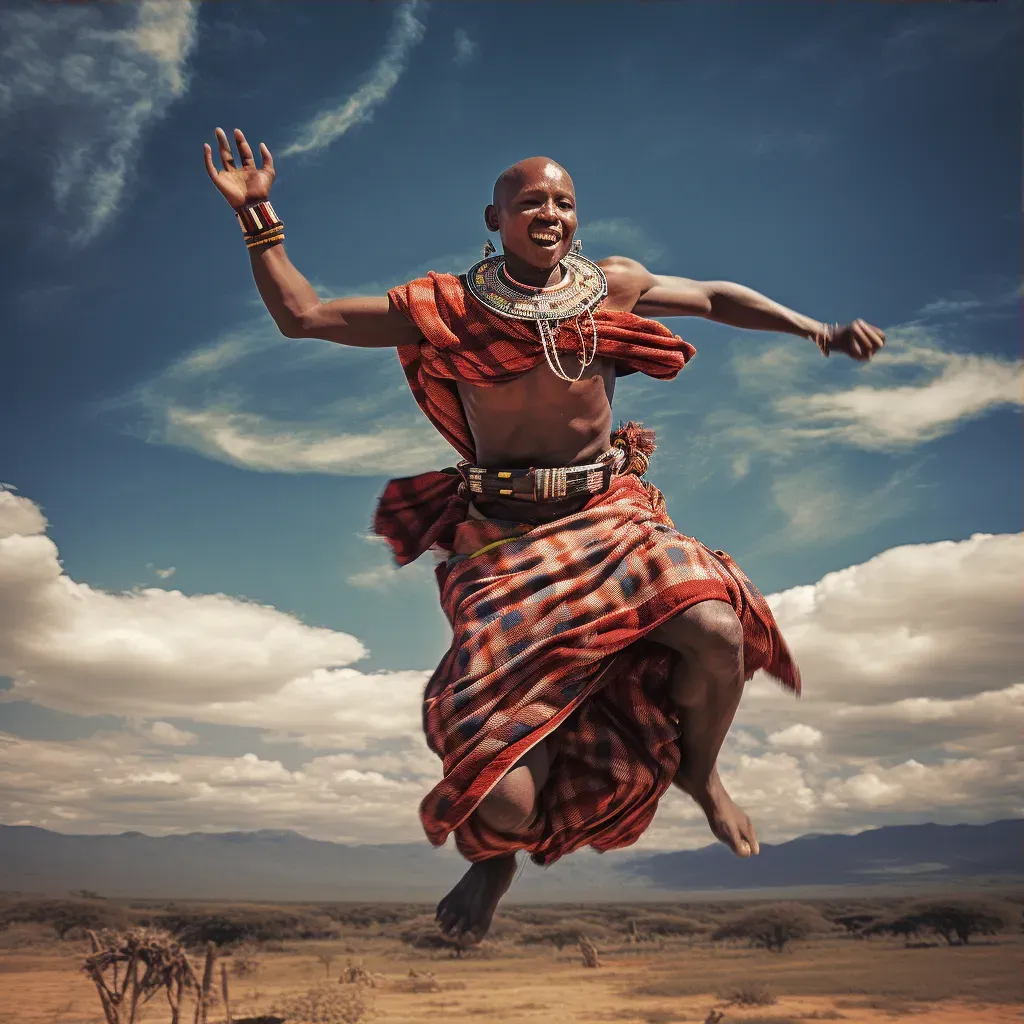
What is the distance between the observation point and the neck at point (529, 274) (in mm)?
5062

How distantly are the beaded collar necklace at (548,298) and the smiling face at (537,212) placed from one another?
0.37 feet

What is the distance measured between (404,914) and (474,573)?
54.5 metres

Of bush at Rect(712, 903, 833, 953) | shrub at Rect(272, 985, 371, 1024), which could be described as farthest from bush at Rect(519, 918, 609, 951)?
shrub at Rect(272, 985, 371, 1024)

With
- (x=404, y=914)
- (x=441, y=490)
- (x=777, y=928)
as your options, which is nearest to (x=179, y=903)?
(x=404, y=914)

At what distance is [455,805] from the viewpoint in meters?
4.32

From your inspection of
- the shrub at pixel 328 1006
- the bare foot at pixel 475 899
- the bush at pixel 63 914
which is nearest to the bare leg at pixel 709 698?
the bare foot at pixel 475 899

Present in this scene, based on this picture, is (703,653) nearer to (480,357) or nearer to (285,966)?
(480,357)

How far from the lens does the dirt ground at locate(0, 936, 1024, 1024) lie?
3934 cm

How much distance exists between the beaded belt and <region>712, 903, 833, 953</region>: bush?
52839 mm

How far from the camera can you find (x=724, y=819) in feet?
16.0

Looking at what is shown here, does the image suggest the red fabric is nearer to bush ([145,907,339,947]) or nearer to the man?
the man

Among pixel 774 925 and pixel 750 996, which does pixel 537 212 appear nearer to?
pixel 750 996

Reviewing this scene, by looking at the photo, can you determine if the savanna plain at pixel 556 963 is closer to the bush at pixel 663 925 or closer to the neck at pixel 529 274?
the bush at pixel 663 925

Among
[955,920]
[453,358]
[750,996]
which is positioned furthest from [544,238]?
[955,920]
